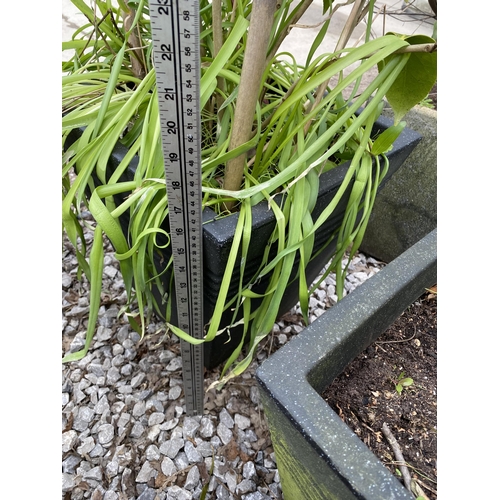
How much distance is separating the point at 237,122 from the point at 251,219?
133mm

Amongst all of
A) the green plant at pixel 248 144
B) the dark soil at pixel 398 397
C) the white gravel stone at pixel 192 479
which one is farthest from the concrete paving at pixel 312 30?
the white gravel stone at pixel 192 479

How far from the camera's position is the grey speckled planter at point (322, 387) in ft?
1.34

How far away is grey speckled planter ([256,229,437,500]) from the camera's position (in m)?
0.41

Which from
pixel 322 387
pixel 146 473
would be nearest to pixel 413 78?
pixel 322 387


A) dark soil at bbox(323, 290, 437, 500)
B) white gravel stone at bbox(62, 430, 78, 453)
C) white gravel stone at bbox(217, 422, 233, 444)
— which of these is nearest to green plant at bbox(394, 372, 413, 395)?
dark soil at bbox(323, 290, 437, 500)

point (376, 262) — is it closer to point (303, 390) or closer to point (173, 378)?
point (173, 378)

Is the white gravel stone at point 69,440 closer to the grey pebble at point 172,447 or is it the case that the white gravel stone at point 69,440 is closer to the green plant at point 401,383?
the grey pebble at point 172,447

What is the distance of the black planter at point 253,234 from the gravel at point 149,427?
0.43 ft

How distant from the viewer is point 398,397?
2.19 feet

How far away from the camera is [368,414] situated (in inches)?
25.2

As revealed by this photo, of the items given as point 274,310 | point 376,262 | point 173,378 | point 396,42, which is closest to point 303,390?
point 274,310

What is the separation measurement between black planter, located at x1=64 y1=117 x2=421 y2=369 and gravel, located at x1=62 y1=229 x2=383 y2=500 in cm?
13

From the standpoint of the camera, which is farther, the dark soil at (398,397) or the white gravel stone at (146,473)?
the white gravel stone at (146,473)

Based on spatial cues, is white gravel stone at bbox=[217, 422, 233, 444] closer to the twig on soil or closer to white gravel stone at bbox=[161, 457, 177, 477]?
white gravel stone at bbox=[161, 457, 177, 477]
